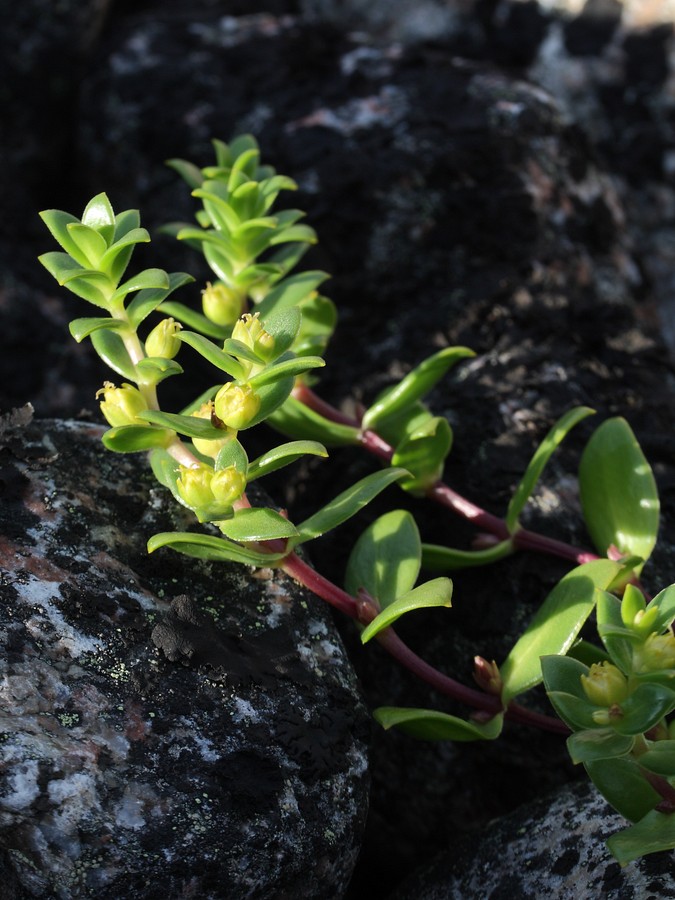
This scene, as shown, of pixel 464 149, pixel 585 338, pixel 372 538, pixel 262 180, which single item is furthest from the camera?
pixel 464 149

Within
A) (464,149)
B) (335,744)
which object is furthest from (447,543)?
(464,149)

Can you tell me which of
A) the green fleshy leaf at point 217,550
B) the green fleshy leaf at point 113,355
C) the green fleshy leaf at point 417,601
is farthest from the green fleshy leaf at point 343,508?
the green fleshy leaf at point 113,355

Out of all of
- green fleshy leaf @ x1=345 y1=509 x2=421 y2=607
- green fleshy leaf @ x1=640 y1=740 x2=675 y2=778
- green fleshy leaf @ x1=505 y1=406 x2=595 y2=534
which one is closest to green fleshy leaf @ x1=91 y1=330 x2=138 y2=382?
green fleshy leaf @ x1=345 y1=509 x2=421 y2=607

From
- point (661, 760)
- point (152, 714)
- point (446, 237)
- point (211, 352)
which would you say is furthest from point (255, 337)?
point (446, 237)

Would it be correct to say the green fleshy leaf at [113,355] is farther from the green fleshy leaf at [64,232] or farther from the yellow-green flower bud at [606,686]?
the yellow-green flower bud at [606,686]

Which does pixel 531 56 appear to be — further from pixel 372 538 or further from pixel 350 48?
pixel 372 538

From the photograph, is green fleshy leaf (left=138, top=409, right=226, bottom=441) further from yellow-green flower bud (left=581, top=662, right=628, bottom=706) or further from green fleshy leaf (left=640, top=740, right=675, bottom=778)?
green fleshy leaf (left=640, top=740, right=675, bottom=778)

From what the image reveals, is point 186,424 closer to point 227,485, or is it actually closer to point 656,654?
point 227,485
